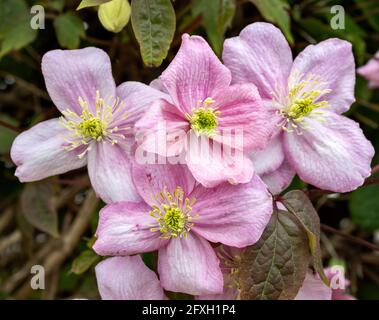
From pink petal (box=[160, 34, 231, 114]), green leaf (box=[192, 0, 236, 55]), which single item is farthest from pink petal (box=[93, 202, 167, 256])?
green leaf (box=[192, 0, 236, 55])

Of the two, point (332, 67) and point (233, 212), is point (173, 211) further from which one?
point (332, 67)

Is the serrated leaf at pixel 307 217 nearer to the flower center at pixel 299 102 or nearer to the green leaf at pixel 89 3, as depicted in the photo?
the flower center at pixel 299 102

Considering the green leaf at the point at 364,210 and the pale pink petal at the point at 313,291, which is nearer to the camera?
the pale pink petal at the point at 313,291

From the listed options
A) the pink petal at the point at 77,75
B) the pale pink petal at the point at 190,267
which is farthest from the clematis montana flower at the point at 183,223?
the pink petal at the point at 77,75

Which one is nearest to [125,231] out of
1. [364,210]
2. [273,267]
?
[273,267]

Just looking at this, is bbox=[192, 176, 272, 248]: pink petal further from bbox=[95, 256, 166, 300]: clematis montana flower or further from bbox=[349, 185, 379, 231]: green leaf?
bbox=[349, 185, 379, 231]: green leaf
